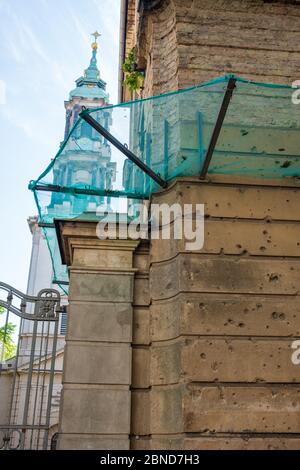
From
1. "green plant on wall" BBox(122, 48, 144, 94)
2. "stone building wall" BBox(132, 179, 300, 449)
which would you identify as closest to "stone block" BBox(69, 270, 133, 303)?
"stone building wall" BBox(132, 179, 300, 449)

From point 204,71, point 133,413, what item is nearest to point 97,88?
point 204,71

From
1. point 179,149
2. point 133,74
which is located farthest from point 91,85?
point 179,149

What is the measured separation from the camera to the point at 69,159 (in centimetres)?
609

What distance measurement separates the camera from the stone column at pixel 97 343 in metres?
4.63

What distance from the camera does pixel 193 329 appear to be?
4660 mm

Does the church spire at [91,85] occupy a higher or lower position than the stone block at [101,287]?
higher

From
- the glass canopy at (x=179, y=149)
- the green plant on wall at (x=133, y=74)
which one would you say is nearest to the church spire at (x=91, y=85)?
the green plant on wall at (x=133, y=74)

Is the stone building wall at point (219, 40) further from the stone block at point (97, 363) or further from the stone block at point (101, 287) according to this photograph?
the stone block at point (97, 363)

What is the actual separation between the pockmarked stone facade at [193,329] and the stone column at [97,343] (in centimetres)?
1

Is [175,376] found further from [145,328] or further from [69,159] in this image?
[69,159]

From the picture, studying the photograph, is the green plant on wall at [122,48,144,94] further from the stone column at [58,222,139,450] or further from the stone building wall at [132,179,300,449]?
the stone column at [58,222,139,450]

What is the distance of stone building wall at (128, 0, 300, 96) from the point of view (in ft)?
21.3

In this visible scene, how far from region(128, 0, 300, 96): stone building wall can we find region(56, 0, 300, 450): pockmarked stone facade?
191cm

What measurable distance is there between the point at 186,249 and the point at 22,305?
2.52m
